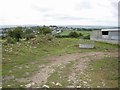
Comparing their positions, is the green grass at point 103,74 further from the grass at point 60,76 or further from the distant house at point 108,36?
the distant house at point 108,36

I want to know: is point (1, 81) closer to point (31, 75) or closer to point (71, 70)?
point (31, 75)

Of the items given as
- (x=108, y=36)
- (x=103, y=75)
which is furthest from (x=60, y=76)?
(x=108, y=36)

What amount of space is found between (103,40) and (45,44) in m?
10.0

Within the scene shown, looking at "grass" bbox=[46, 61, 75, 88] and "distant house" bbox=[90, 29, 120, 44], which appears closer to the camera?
"grass" bbox=[46, 61, 75, 88]

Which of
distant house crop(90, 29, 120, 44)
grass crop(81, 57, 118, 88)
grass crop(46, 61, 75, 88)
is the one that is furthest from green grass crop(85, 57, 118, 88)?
distant house crop(90, 29, 120, 44)

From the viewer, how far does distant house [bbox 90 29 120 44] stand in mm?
27106

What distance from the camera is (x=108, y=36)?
3012 centimetres

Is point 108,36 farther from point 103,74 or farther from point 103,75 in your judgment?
point 103,75

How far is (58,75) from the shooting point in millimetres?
10094

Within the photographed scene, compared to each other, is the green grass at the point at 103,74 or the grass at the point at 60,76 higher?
the grass at the point at 60,76

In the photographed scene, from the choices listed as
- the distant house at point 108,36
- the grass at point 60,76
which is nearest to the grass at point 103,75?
the grass at point 60,76

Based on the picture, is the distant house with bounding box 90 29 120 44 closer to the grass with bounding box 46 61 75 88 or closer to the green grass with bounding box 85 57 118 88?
the green grass with bounding box 85 57 118 88

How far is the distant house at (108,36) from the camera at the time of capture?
27106 millimetres
